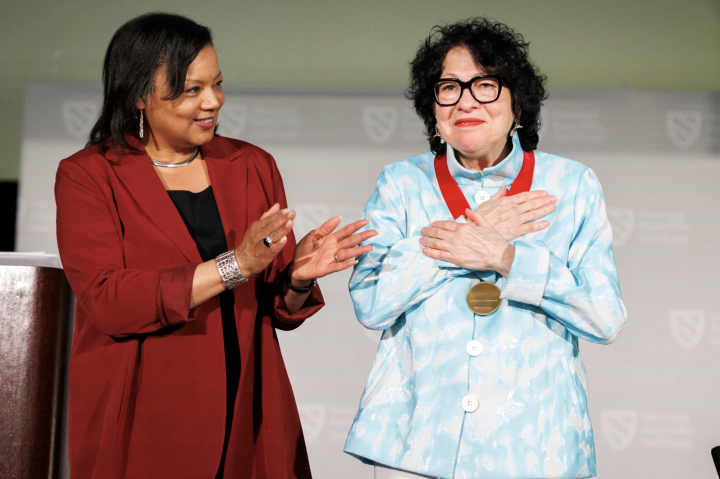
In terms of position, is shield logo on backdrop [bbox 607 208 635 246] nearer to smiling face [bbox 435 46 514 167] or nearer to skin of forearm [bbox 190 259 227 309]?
smiling face [bbox 435 46 514 167]

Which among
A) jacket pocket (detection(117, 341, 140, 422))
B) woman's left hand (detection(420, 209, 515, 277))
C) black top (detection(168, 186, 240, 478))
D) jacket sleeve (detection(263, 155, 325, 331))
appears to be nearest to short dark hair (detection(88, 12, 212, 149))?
black top (detection(168, 186, 240, 478))

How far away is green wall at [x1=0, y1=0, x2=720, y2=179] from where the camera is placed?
193 inches

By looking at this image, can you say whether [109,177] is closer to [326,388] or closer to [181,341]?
[181,341]

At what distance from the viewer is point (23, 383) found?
230 cm

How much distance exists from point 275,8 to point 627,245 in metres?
2.57

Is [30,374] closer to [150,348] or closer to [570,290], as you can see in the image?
[150,348]

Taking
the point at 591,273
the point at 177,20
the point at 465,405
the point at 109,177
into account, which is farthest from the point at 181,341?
the point at 591,273

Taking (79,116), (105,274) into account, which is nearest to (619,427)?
(105,274)

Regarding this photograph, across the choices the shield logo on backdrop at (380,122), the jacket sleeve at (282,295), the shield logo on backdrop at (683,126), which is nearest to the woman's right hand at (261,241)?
the jacket sleeve at (282,295)

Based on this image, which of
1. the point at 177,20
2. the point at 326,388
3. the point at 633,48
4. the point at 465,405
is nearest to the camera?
the point at 465,405

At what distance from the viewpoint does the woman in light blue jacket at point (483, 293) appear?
5.44 feet

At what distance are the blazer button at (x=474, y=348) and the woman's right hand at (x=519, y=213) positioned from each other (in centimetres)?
24

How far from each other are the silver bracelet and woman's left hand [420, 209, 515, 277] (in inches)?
16.5

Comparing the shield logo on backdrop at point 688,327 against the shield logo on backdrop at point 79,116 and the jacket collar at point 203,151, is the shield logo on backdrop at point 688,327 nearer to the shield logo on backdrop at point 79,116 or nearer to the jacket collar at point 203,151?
the jacket collar at point 203,151
